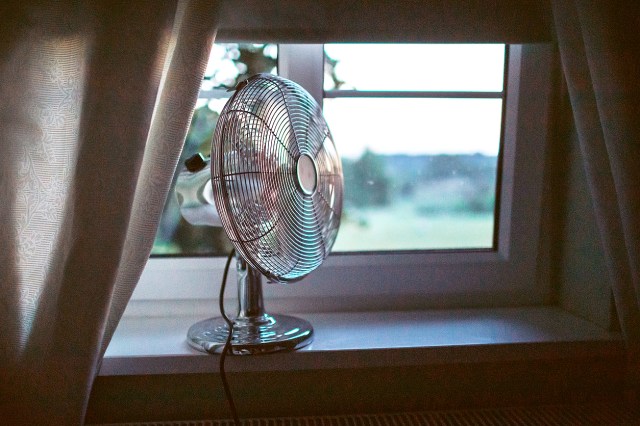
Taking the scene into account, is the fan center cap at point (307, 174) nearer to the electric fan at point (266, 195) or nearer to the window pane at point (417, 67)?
the electric fan at point (266, 195)

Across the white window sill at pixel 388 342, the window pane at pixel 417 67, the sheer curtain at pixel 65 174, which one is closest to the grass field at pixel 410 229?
the white window sill at pixel 388 342

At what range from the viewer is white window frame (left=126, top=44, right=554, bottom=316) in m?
1.38

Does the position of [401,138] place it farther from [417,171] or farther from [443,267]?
[443,267]

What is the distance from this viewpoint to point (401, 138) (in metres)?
1.50

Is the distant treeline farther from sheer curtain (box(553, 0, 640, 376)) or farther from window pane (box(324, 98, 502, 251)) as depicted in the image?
sheer curtain (box(553, 0, 640, 376))

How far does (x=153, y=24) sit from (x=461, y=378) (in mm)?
858

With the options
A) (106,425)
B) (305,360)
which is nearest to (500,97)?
(305,360)

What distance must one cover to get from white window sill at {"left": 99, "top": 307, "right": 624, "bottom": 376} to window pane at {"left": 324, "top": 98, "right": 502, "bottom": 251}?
212mm

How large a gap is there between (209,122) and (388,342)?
0.62m

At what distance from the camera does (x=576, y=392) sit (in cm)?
128

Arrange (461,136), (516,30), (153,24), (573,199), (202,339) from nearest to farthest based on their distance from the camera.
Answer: (153,24) < (202,339) < (516,30) < (573,199) < (461,136)

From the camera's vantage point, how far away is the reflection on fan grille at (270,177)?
0.94 m

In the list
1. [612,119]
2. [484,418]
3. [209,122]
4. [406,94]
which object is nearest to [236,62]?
[209,122]

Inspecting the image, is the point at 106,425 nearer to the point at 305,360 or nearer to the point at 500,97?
the point at 305,360
